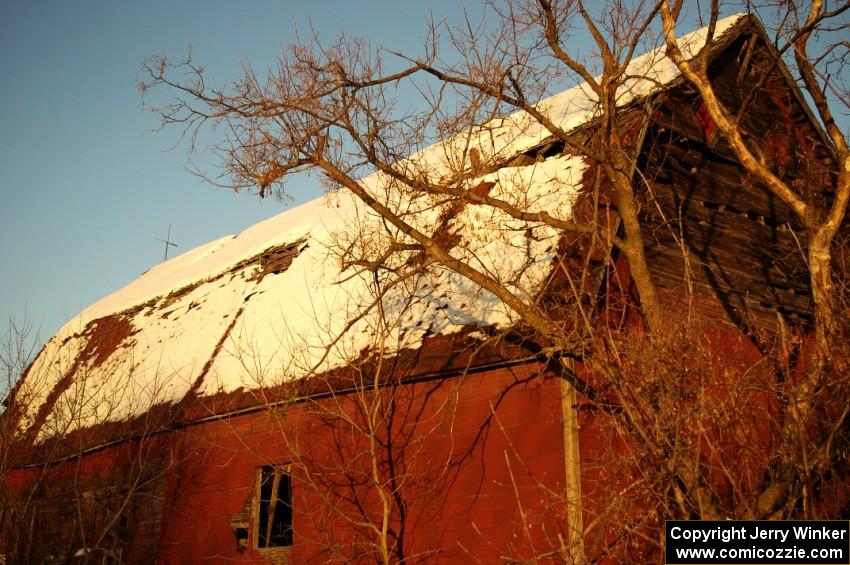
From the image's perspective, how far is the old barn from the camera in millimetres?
7648

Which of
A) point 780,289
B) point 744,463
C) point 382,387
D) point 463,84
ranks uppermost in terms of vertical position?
point 463,84

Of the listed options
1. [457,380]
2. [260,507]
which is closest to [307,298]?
[260,507]

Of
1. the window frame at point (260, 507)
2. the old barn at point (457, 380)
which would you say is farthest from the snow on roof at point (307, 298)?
the window frame at point (260, 507)

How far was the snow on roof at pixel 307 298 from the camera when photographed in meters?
9.28

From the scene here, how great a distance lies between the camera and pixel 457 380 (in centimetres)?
866

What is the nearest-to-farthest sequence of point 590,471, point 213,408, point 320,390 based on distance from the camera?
point 590,471, point 320,390, point 213,408

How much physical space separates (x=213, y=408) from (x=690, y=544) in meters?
7.55

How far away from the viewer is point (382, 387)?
9211 mm

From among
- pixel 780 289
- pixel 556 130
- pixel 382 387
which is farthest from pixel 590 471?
pixel 780 289

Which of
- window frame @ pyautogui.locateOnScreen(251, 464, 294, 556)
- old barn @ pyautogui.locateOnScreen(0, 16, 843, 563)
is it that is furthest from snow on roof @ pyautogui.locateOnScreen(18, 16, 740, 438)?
window frame @ pyautogui.locateOnScreen(251, 464, 294, 556)

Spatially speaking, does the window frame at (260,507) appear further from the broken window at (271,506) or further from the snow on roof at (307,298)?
the snow on roof at (307,298)

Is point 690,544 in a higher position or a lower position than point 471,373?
lower

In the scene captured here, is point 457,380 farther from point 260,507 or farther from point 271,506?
point 260,507

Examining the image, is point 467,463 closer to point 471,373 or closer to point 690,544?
point 471,373
